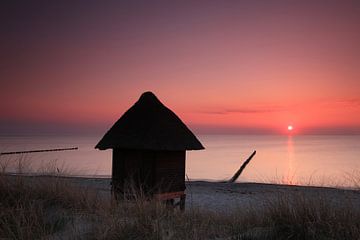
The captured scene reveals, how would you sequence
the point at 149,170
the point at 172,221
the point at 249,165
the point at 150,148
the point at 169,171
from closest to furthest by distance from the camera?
the point at 172,221
the point at 150,148
the point at 149,170
the point at 169,171
the point at 249,165

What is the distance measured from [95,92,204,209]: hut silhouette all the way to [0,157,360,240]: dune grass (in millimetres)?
3518

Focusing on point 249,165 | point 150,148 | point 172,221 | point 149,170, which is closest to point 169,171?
point 149,170

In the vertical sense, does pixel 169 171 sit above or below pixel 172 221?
above

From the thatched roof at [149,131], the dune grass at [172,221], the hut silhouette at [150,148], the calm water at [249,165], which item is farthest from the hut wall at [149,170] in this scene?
the dune grass at [172,221]

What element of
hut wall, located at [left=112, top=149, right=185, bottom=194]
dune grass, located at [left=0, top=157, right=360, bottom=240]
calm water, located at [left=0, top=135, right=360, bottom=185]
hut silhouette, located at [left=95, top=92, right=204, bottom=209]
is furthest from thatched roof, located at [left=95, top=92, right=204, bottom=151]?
dune grass, located at [left=0, top=157, right=360, bottom=240]

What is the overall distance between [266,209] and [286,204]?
0.52 meters

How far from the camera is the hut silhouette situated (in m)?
10.2

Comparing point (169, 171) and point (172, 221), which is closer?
point (172, 221)

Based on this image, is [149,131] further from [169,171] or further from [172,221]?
[172,221]

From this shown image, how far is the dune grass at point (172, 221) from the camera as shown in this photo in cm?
499

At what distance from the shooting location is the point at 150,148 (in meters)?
10.0

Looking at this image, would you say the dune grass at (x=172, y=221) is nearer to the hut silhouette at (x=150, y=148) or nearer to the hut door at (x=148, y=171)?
the hut door at (x=148, y=171)

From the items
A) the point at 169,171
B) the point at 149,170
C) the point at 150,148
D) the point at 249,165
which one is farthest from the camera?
the point at 249,165

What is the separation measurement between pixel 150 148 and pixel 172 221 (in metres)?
4.47
